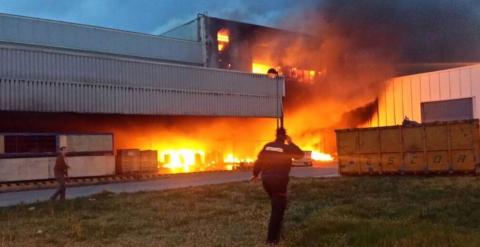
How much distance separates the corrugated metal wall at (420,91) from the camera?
30891mm

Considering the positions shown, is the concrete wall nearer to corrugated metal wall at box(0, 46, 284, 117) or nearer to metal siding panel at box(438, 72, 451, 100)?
corrugated metal wall at box(0, 46, 284, 117)

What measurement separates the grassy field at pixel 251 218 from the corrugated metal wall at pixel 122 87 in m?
12.3

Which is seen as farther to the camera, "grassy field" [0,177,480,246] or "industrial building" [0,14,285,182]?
"industrial building" [0,14,285,182]

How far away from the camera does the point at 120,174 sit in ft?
90.0

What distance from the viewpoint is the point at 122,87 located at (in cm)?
2898

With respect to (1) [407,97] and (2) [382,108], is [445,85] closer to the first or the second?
(1) [407,97]

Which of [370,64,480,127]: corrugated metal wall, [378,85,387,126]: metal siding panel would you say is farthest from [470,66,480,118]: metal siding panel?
[378,85,387,126]: metal siding panel

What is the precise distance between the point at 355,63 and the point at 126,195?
22.6 meters

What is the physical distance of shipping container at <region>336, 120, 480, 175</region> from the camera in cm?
1942

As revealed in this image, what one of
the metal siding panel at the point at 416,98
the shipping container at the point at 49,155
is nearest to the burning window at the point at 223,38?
the metal siding panel at the point at 416,98

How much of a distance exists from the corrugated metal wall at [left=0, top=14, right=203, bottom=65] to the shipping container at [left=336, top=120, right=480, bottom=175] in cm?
1613

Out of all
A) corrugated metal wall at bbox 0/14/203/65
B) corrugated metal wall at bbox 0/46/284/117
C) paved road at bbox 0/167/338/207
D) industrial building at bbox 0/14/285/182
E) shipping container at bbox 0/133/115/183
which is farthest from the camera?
corrugated metal wall at bbox 0/14/203/65

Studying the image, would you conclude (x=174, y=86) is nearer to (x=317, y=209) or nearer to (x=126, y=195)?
(x=126, y=195)

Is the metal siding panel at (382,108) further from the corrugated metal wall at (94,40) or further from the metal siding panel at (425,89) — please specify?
the corrugated metal wall at (94,40)
